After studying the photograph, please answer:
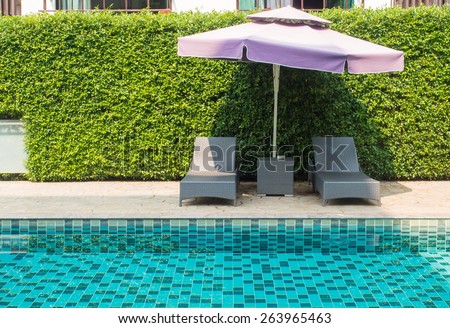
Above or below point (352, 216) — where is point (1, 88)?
above

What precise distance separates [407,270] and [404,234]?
124 centimetres

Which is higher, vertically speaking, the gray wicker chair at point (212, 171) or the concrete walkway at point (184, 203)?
the gray wicker chair at point (212, 171)

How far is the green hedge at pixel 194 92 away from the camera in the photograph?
12234 mm

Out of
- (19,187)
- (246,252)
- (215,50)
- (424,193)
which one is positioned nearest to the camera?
(246,252)

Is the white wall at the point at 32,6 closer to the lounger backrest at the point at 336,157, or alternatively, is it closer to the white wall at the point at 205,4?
the white wall at the point at 205,4

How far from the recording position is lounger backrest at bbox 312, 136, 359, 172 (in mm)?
11156

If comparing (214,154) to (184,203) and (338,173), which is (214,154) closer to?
(184,203)

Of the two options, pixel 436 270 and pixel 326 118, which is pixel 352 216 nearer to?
pixel 436 270

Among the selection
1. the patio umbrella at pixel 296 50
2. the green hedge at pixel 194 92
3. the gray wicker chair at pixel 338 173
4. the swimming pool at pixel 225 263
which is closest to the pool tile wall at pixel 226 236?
the swimming pool at pixel 225 263

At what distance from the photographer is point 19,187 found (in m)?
12.1

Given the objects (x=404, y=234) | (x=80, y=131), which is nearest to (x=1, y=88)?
(x=80, y=131)

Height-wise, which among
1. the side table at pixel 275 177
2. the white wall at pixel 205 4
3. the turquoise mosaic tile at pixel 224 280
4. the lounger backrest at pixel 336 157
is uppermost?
the white wall at pixel 205 4

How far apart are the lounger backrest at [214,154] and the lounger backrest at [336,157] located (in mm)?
1524

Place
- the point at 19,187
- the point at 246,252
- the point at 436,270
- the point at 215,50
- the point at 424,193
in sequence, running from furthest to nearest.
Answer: the point at 19,187
the point at 424,193
the point at 215,50
the point at 246,252
the point at 436,270
